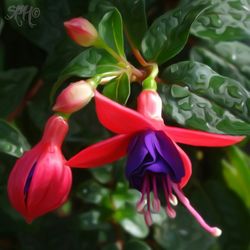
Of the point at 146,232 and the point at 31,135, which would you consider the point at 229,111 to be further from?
the point at 31,135

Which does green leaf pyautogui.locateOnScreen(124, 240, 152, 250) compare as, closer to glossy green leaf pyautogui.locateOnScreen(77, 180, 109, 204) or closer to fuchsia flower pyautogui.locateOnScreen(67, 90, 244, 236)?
glossy green leaf pyautogui.locateOnScreen(77, 180, 109, 204)

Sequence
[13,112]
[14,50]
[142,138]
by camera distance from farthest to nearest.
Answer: [14,50]
[13,112]
[142,138]

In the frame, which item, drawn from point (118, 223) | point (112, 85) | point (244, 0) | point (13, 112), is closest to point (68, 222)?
point (118, 223)

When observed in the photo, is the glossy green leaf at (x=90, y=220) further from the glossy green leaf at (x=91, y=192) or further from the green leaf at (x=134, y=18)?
the green leaf at (x=134, y=18)

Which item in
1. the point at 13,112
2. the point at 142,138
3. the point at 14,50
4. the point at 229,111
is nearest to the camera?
the point at 142,138

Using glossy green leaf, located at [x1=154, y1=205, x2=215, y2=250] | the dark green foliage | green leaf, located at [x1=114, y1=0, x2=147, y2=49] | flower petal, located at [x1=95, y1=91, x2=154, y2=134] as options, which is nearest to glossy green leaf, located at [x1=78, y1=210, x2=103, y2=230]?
the dark green foliage

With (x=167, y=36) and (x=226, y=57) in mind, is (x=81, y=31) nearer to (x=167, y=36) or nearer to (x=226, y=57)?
(x=167, y=36)

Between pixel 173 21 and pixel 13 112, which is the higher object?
pixel 173 21
